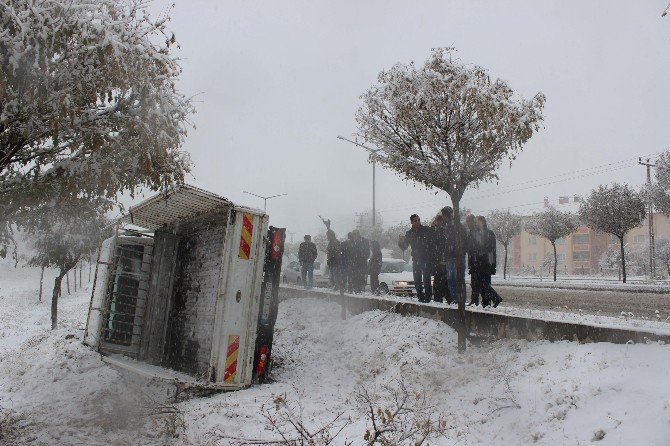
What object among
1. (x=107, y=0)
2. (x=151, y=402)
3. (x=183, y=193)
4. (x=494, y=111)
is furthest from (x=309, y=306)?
(x=107, y=0)

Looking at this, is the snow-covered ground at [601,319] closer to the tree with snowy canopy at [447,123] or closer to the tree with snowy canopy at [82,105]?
the tree with snowy canopy at [447,123]

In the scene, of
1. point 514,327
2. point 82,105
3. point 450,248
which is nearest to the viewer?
point 82,105

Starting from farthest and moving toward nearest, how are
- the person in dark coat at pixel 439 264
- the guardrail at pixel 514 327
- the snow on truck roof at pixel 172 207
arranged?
the person in dark coat at pixel 439 264 → the snow on truck roof at pixel 172 207 → the guardrail at pixel 514 327

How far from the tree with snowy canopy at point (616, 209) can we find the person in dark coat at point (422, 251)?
19922mm

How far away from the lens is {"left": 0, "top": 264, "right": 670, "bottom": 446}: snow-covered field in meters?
4.51

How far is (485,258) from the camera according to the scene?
8.67 m

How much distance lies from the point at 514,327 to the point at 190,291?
16.1 feet

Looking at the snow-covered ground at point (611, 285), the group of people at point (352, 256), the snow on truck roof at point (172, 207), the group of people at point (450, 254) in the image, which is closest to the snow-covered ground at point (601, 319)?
the group of people at point (450, 254)

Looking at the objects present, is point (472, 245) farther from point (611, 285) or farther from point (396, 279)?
point (611, 285)

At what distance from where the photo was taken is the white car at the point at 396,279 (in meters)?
15.3

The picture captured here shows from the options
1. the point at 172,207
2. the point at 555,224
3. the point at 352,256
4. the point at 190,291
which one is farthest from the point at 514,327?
the point at 555,224

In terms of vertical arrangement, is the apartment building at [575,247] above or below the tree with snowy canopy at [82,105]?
above

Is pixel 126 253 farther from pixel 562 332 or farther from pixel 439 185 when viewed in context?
pixel 562 332

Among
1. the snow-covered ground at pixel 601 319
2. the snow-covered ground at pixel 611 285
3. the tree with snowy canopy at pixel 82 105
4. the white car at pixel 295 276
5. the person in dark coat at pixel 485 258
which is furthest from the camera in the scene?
the white car at pixel 295 276
